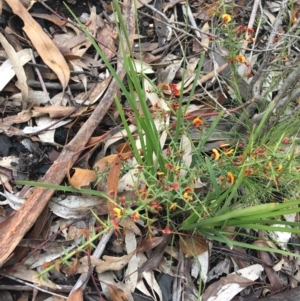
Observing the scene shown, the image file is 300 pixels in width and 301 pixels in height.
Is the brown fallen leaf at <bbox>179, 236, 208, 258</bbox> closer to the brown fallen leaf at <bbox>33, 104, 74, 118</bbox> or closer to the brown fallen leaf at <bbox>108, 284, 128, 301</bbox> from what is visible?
the brown fallen leaf at <bbox>108, 284, 128, 301</bbox>

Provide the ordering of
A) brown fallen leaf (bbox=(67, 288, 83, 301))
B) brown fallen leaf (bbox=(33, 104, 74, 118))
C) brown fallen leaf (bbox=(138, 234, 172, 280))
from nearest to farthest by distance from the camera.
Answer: brown fallen leaf (bbox=(67, 288, 83, 301))
brown fallen leaf (bbox=(138, 234, 172, 280))
brown fallen leaf (bbox=(33, 104, 74, 118))

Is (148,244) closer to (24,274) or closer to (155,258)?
(155,258)

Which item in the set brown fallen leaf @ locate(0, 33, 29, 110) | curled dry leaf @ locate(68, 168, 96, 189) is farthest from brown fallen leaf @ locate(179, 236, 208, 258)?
brown fallen leaf @ locate(0, 33, 29, 110)

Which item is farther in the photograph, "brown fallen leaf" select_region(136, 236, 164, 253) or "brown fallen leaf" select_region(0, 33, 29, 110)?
"brown fallen leaf" select_region(0, 33, 29, 110)

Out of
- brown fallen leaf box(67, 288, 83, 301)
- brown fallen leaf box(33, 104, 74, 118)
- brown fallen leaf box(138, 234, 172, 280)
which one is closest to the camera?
brown fallen leaf box(67, 288, 83, 301)

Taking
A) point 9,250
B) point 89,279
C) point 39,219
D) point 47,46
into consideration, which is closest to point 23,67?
point 47,46

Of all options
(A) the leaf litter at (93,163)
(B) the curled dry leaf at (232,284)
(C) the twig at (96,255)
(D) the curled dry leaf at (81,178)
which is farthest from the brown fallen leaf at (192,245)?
(D) the curled dry leaf at (81,178)

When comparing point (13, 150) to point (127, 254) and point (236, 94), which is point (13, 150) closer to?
point (127, 254)
